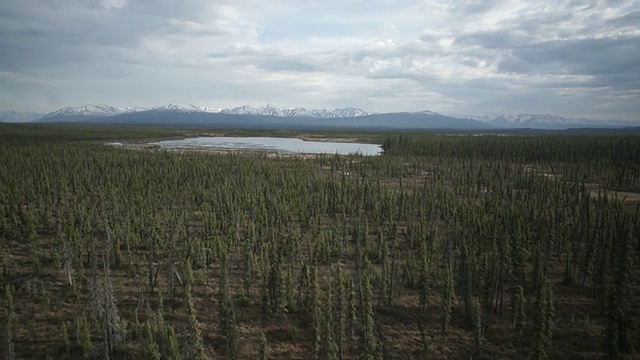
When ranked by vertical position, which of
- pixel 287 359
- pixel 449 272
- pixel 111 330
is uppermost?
pixel 449 272

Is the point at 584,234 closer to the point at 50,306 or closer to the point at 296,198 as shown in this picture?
the point at 296,198

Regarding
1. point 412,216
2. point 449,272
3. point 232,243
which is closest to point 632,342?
point 449,272

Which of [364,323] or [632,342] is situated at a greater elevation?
[364,323]

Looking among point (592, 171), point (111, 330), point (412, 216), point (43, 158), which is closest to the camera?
point (111, 330)

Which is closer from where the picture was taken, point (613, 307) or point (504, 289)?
point (613, 307)

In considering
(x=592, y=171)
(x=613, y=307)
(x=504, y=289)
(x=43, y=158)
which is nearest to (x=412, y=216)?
(x=504, y=289)

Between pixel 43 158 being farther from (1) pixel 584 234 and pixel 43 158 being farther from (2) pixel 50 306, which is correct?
(1) pixel 584 234

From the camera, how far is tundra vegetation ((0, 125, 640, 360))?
24.2 m

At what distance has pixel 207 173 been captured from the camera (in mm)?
80875

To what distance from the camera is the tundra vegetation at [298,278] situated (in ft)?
79.5

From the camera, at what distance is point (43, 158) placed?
90.2 metres

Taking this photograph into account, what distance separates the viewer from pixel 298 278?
112 feet

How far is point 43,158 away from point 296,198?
69843 mm

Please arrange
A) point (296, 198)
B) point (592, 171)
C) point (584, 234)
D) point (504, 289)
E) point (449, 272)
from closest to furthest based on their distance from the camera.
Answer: point (449, 272)
point (504, 289)
point (584, 234)
point (296, 198)
point (592, 171)
